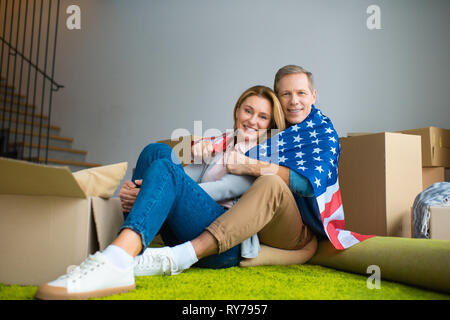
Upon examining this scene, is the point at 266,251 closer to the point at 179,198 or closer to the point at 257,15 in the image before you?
the point at 179,198

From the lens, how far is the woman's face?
1.46 metres

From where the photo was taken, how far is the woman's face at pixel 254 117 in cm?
146

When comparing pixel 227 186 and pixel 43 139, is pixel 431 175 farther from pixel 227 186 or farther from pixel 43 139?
pixel 43 139

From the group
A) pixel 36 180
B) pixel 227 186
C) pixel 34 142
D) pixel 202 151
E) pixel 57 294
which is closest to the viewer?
pixel 57 294

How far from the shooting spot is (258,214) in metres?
1.15

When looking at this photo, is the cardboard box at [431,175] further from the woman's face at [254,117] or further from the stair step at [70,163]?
the stair step at [70,163]

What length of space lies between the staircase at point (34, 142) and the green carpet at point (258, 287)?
2781mm

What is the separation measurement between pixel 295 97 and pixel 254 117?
195mm

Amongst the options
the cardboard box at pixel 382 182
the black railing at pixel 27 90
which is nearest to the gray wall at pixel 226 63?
the black railing at pixel 27 90

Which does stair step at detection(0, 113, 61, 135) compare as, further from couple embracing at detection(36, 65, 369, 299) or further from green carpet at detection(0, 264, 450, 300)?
green carpet at detection(0, 264, 450, 300)

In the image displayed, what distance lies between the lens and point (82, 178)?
1.00 meters

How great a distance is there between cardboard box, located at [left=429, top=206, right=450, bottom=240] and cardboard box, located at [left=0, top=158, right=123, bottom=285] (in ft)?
4.26

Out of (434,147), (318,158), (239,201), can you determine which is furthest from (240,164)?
(434,147)
